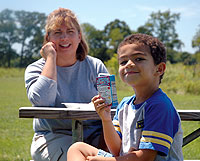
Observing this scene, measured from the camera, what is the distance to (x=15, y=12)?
4469 cm

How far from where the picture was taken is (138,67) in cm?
181

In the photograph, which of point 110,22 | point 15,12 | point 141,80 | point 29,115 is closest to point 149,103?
point 141,80

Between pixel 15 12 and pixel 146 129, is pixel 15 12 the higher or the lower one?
the higher one

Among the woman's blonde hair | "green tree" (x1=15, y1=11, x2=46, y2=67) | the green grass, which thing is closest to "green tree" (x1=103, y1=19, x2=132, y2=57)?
"green tree" (x1=15, y1=11, x2=46, y2=67)

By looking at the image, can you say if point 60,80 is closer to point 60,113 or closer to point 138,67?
point 60,113

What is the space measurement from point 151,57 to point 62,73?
3.99 feet

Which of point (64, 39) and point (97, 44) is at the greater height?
point (97, 44)

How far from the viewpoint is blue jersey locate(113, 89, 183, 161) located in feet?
5.45

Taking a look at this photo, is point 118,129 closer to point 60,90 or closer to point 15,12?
point 60,90

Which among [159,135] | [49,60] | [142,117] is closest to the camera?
[159,135]

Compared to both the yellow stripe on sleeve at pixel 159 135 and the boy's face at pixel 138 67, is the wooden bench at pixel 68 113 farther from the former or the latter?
the yellow stripe on sleeve at pixel 159 135

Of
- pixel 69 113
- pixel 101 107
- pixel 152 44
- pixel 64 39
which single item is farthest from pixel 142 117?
pixel 64 39

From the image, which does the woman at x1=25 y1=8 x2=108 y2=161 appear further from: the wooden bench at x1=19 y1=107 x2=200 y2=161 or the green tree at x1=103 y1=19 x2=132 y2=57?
the green tree at x1=103 y1=19 x2=132 y2=57

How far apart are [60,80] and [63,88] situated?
81 millimetres
